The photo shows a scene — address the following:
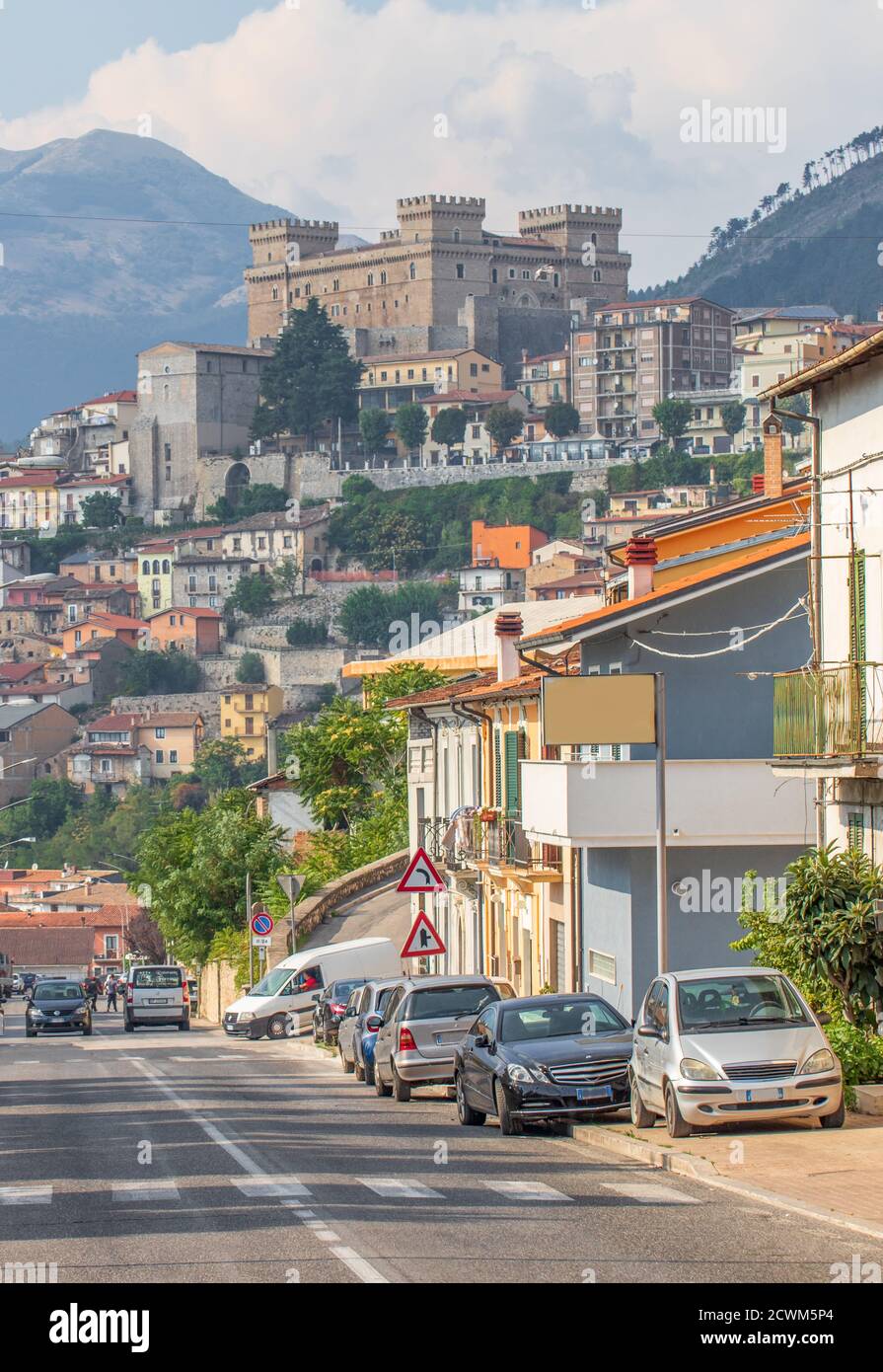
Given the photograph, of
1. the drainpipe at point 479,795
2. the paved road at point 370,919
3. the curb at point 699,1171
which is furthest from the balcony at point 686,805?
the paved road at point 370,919

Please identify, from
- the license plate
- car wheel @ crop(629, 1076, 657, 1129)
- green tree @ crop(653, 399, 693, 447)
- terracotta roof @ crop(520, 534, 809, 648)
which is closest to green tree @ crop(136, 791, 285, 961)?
terracotta roof @ crop(520, 534, 809, 648)

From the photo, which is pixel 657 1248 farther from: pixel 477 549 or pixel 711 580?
pixel 477 549

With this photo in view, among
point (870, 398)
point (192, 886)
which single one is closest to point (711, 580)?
point (870, 398)

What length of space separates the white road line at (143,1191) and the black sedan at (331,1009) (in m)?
20.9

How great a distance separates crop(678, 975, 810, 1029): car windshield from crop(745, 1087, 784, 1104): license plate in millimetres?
650

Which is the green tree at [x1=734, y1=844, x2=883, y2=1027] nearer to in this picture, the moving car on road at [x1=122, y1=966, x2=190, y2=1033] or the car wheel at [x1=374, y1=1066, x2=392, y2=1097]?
the car wheel at [x1=374, y1=1066, x2=392, y2=1097]

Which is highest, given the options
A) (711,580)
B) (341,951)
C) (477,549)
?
(477,549)

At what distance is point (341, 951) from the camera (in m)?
45.1

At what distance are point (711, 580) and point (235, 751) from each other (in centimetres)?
15726

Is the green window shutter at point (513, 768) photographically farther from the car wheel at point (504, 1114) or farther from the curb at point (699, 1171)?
the curb at point (699, 1171)

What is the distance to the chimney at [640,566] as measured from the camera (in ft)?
104

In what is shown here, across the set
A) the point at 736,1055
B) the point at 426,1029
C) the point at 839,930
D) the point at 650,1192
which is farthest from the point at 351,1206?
the point at 426,1029

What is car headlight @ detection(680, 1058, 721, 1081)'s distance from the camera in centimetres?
1812
